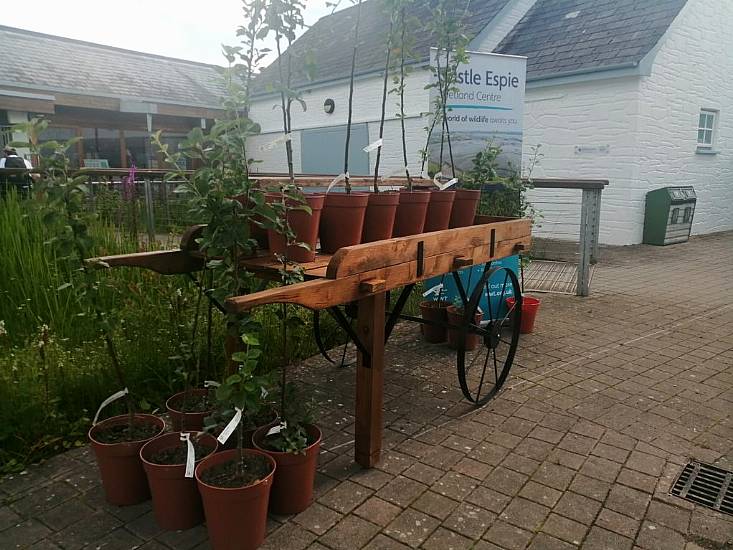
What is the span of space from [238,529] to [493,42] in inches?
465

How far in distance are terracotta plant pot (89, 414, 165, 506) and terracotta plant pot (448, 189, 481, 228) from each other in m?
2.02

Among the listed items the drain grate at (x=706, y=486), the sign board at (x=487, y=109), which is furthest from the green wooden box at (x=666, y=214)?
the drain grate at (x=706, y=486)

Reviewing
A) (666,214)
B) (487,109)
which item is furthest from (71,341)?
(666,214)

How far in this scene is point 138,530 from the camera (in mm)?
2254

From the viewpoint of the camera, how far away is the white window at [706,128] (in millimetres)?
11518

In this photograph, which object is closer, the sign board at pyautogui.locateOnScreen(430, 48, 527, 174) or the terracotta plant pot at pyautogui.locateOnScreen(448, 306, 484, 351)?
the terracotta plant pot at pyautogui.locateOnScreen(448, 306, 484, 351)

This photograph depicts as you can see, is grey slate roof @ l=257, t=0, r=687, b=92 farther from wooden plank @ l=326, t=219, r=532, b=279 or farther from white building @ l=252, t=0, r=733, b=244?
wooden plank @ l=326, t=219, r=532, b=279

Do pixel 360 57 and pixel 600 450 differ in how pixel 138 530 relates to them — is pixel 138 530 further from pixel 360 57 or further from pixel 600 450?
pixel 360 57

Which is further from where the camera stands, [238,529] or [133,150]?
[133,150]

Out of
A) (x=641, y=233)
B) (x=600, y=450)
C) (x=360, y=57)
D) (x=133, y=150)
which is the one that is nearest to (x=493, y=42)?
(x=360, y=57)

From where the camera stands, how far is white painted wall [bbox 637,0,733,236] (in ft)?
32.6

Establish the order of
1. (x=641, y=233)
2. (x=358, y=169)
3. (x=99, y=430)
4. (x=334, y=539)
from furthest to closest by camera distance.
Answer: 1. (x=358, y=169)
2. (x=641, y=233)
3. (x=99, y=430)
4. (x=334, y=539)

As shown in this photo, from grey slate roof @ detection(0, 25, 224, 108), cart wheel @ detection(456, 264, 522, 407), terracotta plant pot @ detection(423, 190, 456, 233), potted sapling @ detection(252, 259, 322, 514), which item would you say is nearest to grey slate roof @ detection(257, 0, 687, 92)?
grey slate roof @ detection(0, 25, 224, 108)

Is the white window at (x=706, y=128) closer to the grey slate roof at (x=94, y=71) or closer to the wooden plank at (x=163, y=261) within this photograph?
the grey slate roof at (x=94, y=71)
